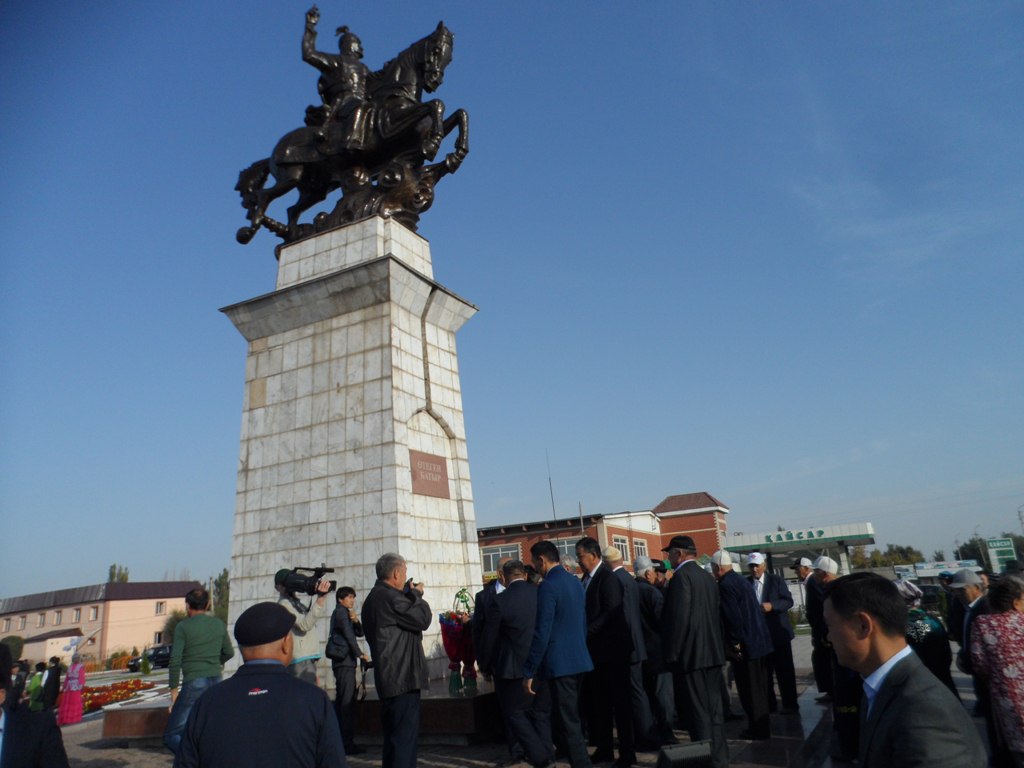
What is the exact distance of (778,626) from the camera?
7.59 metres

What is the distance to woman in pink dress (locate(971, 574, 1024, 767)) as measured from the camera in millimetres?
4020

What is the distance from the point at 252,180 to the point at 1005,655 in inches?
456

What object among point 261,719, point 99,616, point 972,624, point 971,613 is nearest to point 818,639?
point 971,613

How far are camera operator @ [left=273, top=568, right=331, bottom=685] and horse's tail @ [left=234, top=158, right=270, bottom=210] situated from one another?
23.2 ft

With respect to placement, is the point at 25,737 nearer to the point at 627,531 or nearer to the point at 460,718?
the point at 460,718

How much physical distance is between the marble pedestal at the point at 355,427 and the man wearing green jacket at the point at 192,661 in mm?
2145

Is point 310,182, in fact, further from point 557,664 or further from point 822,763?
point 822,763

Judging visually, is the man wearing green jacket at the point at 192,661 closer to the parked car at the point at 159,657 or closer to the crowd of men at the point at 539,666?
the crowd of men at the point at 539,666

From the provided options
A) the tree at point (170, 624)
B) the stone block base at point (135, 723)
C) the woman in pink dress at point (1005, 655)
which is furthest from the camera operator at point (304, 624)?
the tree at point (170, 624)

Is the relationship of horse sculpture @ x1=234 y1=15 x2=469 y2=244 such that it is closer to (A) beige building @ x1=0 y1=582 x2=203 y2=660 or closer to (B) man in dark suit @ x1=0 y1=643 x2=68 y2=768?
(B) man in dark suit @ x1=0 y1=643 x2=68 y2=768

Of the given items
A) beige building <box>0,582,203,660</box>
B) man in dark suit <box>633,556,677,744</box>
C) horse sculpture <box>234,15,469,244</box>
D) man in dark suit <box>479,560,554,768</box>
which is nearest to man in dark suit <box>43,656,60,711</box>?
horse sculpture <box>234,15,469,244</box>

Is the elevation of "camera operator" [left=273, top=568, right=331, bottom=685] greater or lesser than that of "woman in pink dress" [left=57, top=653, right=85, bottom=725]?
greater

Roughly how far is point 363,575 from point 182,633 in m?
2.40

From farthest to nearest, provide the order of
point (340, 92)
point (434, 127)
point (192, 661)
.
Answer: point (340, 92) < point (434, 127) < point (192, 661)
